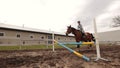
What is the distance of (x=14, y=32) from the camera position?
18000 mm

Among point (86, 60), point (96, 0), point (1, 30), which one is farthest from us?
point (1, 30)

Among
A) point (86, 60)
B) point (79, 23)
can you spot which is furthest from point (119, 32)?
point (86, 60)

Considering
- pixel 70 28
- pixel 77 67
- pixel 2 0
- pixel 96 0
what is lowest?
pixel 77 67

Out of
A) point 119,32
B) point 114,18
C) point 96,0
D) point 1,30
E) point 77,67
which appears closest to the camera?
point 77,67

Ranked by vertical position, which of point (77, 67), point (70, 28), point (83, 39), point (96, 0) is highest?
point (96, 0)

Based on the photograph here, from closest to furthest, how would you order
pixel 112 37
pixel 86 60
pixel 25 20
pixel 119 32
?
pixel 86 60
pixel 119 32
pixel 112 37
pixel 25 20

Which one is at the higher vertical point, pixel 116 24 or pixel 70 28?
pixel 116 24

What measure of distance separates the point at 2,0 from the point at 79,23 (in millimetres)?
12992

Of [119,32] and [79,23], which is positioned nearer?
[79,23]

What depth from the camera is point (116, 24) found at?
141 feet

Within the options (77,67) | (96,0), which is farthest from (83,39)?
(77,67)

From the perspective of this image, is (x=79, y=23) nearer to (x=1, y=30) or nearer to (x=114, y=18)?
(x=1, y=30)

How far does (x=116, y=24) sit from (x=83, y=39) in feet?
126

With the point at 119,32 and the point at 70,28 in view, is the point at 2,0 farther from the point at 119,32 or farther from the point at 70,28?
the point at 119,32
